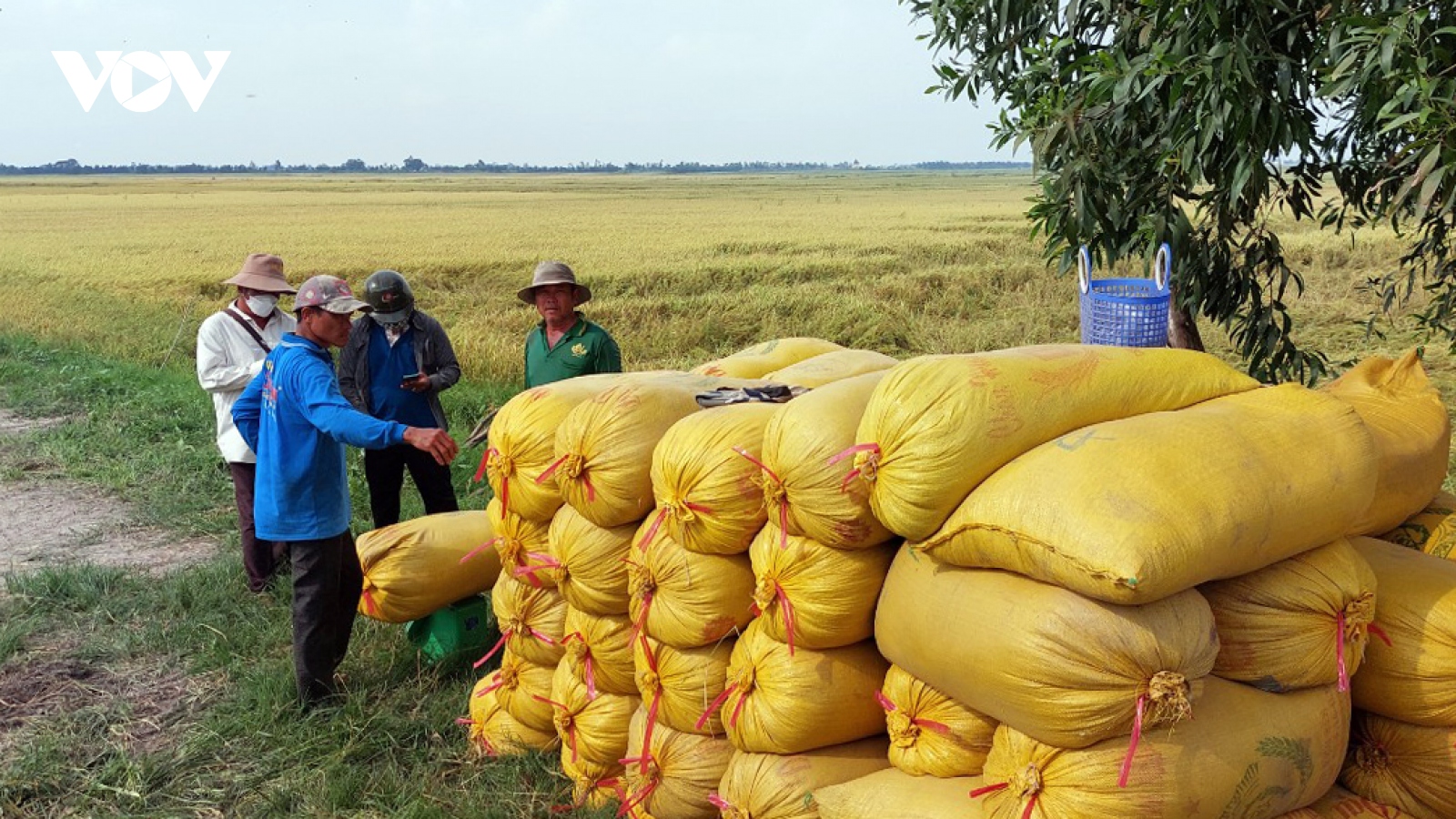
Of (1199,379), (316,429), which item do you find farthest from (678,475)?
(316,429)

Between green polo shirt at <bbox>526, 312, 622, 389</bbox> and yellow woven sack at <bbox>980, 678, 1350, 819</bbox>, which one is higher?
green polo shirt at <bbox>526, 312, 622, 389</bbox>

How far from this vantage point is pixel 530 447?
3.43 metres

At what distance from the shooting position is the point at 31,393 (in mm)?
11320

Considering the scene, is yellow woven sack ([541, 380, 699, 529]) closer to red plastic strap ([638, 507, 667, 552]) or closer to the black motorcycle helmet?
red plastic strap ([638, 507, 667, 552])

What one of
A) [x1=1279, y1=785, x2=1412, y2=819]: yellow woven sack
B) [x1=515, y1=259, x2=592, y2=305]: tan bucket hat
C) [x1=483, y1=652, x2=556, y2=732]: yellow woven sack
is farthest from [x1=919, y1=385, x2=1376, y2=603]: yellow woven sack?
[x1=515, y1=259, x2=592, y2=305]: tan bucket hat

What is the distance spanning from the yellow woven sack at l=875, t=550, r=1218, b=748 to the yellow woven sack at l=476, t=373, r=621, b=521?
1470 millimetres

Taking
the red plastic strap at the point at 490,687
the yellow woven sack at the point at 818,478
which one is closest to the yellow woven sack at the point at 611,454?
the yellow woven sack at the point at 818,478

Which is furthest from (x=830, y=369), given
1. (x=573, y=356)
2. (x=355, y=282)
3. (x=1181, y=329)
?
(x=355, y=282)

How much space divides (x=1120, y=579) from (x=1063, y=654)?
22 cm

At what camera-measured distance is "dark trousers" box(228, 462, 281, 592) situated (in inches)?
218

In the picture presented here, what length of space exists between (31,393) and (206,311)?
6.70 m

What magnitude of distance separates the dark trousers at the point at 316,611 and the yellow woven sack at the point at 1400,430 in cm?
363

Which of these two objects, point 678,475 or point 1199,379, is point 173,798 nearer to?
point 678,475

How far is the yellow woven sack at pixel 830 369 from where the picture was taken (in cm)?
375
